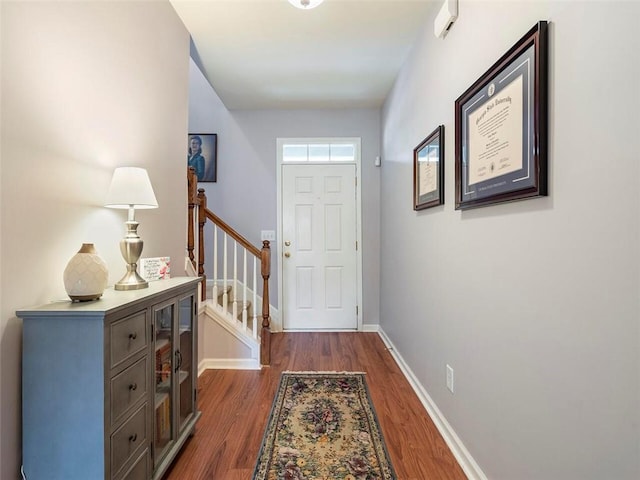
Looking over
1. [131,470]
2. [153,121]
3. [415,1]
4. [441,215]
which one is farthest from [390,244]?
[131,470]

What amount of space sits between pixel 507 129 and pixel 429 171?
0.84 m

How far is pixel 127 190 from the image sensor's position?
136 centimetres

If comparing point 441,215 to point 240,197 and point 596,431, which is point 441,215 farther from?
point 240,197

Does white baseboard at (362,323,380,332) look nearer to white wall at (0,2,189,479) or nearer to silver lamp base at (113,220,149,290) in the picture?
white wall at (0,2,189,479)

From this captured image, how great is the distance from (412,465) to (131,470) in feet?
3.98

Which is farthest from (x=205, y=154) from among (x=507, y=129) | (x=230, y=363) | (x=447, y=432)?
(x=447, y=432)

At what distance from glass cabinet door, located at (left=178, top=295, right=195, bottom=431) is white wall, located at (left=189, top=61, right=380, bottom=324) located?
6.26 ft

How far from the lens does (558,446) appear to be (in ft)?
3.04

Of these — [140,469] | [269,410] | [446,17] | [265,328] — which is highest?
[446,17]

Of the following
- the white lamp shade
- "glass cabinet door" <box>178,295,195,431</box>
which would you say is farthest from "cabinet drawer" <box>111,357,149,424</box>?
the white lamp shade

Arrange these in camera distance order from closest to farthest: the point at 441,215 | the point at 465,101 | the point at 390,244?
the point at 465,101 < the point at 441,215 < the point at 390,244

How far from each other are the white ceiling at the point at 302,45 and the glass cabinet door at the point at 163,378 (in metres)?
1.90

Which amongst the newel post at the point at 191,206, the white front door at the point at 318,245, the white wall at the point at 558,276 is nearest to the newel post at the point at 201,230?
the newel post at the point at 191,206

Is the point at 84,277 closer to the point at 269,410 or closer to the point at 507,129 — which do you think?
the point at 269,410
